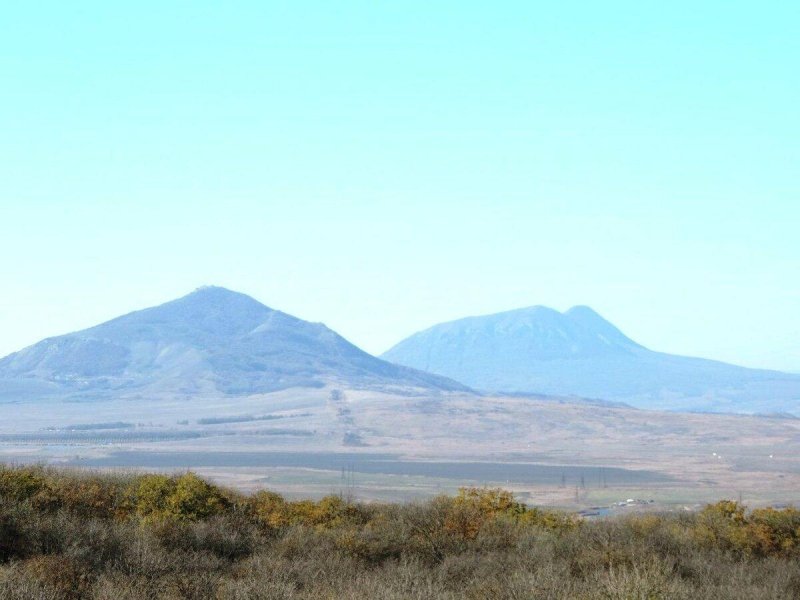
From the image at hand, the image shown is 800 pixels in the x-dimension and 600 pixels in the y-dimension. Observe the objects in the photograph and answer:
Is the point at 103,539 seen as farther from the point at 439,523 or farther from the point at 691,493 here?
the point at 691,493

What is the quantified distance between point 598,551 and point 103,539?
42.4 ft

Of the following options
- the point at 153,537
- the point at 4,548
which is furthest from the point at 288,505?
the point at 4,548

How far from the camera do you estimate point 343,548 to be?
30766 millimetres

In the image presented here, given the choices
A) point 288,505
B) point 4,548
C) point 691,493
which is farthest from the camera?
point 691,493

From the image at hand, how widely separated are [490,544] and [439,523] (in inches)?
134

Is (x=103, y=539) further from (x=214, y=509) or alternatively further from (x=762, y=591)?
(x=762, y=591)

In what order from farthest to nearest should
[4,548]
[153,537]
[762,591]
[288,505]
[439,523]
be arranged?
[288,505]
[439,523]
[153,537]
[4,548]
[762,591]

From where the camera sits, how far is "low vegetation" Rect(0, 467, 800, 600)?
20641 mm

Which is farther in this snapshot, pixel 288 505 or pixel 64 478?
pixel 288 505

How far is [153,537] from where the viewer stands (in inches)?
1125

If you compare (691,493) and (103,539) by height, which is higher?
(103,539)

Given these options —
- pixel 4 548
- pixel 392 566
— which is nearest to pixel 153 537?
pixel 4 548

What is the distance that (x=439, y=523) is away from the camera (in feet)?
121

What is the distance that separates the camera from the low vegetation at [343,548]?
67.7 feet
